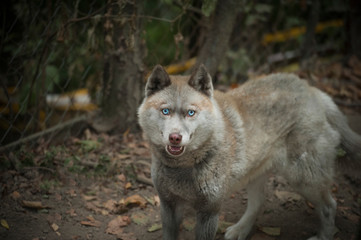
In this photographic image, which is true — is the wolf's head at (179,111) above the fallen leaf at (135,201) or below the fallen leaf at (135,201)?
above

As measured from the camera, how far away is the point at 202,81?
3293mm

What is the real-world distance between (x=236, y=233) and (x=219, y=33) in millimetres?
3160

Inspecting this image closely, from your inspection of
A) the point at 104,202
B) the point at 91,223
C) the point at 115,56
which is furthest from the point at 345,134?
the point at 115,56

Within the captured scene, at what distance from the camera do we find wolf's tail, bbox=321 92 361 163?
3885 mm

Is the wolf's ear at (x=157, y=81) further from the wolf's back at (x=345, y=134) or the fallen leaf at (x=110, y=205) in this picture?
the wolf's back at (x=345, y=134)

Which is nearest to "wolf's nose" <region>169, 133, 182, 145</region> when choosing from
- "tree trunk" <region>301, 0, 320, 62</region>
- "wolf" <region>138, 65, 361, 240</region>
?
"wolf" <region>138, 65, 361, 240</region>

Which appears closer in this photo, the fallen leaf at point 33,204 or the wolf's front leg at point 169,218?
the wolf's front leg at point 169,218

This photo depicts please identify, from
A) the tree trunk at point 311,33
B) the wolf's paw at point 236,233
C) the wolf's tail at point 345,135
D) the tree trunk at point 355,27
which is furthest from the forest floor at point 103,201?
the tree trunk at point 355,27

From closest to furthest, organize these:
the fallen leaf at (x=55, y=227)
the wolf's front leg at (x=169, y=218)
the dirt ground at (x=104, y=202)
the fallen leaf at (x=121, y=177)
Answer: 1. the wolf's front leg at (x=169, y=218)
2. the fallen leaf at (x=55, y=227)
3. the dirt ground at (x=104, y=202)
4. the fallen leaf at (x=121, y=177)

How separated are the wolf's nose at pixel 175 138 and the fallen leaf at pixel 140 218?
1.47 metres

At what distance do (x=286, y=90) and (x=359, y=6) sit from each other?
5142 millimetres

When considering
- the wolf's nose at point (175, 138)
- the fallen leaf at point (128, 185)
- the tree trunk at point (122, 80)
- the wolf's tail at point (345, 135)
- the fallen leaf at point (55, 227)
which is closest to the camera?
the wolf's nose at point (175, 138)

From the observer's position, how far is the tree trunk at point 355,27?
24.8 ft

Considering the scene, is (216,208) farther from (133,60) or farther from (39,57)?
(39,57)
